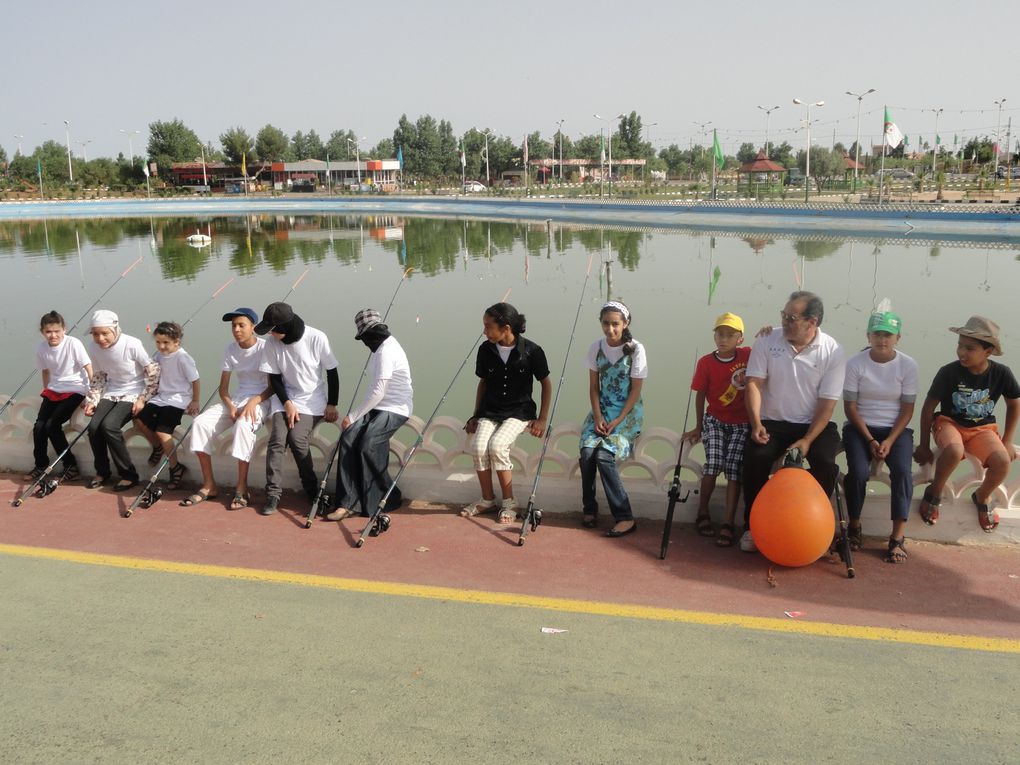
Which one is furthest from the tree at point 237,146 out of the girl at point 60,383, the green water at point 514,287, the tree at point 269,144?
the girl at point 60,383

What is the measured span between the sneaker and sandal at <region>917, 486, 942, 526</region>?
3930 mm

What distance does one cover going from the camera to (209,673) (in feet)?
11.1

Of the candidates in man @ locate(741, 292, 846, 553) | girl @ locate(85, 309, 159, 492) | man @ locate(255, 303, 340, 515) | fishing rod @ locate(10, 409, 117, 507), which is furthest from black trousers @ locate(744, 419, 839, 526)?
fishing rod @ locate(10, 409, 117, 507)

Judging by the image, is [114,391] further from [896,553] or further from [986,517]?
[986,517]

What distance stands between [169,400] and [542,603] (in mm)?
3430

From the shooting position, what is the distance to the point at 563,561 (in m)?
4.62

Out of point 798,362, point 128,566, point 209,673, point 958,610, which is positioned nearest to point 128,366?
point 128,566

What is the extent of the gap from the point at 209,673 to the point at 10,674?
0.81 metres

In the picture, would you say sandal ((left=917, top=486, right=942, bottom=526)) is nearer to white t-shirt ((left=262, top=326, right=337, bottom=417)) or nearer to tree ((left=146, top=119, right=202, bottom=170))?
white t-shirt ((left=262, top=326, right=337, bottom=417))

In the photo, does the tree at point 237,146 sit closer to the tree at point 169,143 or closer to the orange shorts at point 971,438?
the tree at point 169,143

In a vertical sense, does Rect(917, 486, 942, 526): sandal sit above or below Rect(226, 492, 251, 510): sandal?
above

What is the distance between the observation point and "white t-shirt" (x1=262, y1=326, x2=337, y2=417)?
573 cm

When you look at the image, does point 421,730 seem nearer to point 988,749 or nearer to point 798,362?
point 988,749

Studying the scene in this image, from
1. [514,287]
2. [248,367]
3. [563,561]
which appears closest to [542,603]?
[563,561]
